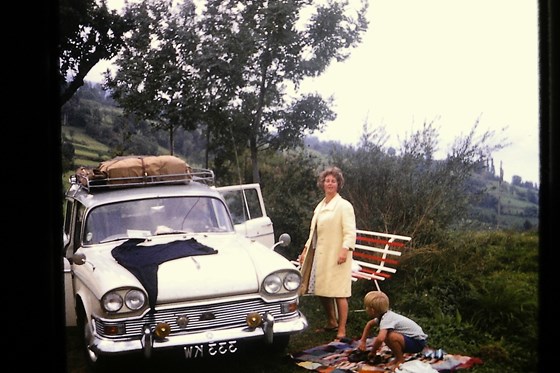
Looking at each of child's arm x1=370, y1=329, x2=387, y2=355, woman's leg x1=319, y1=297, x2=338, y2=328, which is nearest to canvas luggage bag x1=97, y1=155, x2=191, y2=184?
woman's leg x1=319, y1=297, x2=338, y2=328

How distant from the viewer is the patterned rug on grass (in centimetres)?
347

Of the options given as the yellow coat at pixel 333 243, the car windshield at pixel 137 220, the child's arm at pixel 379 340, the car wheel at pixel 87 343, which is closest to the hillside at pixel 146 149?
the car windshield at pixel 137 220

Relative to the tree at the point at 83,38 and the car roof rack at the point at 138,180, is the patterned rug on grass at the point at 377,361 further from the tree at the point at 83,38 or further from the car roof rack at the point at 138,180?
the tree at the point at 83,38

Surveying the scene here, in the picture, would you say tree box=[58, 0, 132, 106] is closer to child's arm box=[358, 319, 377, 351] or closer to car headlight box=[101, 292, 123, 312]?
car headlight box=[101, 292, 123, 312]

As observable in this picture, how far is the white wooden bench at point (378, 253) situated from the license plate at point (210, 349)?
113cm

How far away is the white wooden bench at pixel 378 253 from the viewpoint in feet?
13.0

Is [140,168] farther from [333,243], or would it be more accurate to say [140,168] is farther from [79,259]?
[333,243]

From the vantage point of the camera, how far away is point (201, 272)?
326 cm

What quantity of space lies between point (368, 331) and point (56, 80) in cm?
243

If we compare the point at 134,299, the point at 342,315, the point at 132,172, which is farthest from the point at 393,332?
the point at 132,172

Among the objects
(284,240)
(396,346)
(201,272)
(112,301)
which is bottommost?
(396,346)

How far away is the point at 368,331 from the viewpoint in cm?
360

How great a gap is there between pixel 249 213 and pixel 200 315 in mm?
1015

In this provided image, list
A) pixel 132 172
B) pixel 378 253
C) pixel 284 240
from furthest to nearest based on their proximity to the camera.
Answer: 1. pixel 378 253
2. pixel 284 240
3. pixel 132 172
